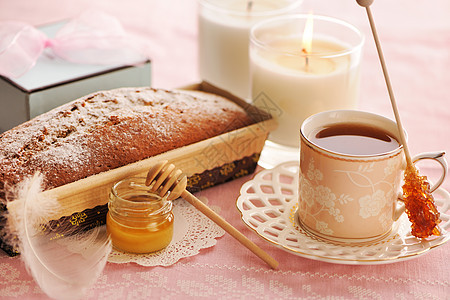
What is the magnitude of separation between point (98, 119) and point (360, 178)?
520 millimetres

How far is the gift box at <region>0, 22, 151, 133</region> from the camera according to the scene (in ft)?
4.57

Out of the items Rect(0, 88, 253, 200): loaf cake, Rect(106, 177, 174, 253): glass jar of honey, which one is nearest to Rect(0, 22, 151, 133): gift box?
Rect(0, 88, 253, 200): loaf cake

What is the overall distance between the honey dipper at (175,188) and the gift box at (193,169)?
7 cm

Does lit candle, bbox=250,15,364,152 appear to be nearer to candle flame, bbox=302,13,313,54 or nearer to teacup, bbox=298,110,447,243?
candle flame, bbox=302,13,313,54

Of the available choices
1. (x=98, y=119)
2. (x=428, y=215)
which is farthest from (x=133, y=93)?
(x=428, y=215)

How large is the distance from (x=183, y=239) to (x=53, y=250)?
0.23 metres

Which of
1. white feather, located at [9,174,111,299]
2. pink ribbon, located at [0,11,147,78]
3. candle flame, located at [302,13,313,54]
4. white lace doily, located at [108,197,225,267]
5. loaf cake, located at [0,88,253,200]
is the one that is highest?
candle flame, located at [302,13,313,54]

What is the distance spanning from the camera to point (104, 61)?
1.52 metres

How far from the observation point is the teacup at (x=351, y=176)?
109cm

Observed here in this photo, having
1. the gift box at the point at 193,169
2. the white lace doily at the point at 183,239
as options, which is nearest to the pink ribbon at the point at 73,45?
the gift box at the point at 193,169

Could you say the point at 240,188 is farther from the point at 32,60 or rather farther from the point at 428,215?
the point at 32,60

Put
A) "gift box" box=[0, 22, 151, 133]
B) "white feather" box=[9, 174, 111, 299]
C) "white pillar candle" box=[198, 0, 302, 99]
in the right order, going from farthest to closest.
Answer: "white pillar candle" box=[198, 0, 302, 99] → "gift box" box=[0, 22, 151, 133] → "white feather" box=[9, 174, 111, 299]

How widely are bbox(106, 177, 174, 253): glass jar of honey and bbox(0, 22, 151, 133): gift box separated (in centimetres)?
37

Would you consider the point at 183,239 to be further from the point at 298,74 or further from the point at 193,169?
the point at 298,74
